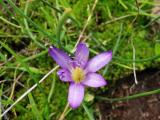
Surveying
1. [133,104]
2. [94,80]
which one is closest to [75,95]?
[94,80]

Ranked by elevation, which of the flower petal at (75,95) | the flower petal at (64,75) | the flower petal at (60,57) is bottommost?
the flower petal at (75,95)

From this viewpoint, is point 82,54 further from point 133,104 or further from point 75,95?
point 133,104

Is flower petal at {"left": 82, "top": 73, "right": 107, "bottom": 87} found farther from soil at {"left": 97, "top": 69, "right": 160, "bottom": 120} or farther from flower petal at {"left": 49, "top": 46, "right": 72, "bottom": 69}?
soil at {"left": 97, "top": 69, "right": 160, "bottom": 120}

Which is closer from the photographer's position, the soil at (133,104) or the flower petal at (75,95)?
the flower petal at (75,95)

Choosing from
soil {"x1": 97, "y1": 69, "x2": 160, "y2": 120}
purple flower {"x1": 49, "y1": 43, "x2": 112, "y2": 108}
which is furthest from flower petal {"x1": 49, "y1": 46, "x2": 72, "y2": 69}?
soil {"x1": 97, "y1": 69, "x2": 160, "y2": 120}

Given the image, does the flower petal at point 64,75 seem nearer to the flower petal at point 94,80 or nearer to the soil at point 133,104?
the flower petal at point 94,80

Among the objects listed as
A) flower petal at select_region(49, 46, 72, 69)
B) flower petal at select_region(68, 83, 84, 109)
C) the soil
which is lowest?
the soil

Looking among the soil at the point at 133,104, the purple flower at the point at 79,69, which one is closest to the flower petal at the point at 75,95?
the purple flower at the point at 79,69
